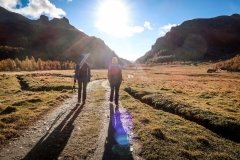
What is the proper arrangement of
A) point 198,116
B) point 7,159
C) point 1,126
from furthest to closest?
point 198,116 → point 1,126 → point 7,159

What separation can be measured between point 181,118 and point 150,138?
18.7ft

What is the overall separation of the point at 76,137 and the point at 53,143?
1.30 metres

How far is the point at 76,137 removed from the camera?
45.0 feet

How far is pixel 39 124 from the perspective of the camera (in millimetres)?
16219

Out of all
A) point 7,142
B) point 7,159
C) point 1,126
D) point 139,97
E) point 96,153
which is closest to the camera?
point 7,159

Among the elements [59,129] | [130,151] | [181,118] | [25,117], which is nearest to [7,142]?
[59,129]

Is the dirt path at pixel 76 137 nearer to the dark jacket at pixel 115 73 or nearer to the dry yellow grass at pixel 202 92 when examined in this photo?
the dark jacket at pixel 115 73

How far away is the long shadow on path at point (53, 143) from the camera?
37.2 ft

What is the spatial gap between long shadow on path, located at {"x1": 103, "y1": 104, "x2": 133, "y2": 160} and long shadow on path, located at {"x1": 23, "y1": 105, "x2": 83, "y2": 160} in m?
2.12

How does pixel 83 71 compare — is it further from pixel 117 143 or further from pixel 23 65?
pixel 23 65

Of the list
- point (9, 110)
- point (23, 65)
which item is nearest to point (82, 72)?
point (9, 110)

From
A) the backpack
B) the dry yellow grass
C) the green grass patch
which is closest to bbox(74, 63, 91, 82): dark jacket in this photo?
the backpack

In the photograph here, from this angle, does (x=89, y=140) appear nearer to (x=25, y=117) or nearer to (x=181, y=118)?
(x=25, y=117)

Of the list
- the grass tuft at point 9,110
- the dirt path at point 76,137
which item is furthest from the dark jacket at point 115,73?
the grass tuft at point 9,110
